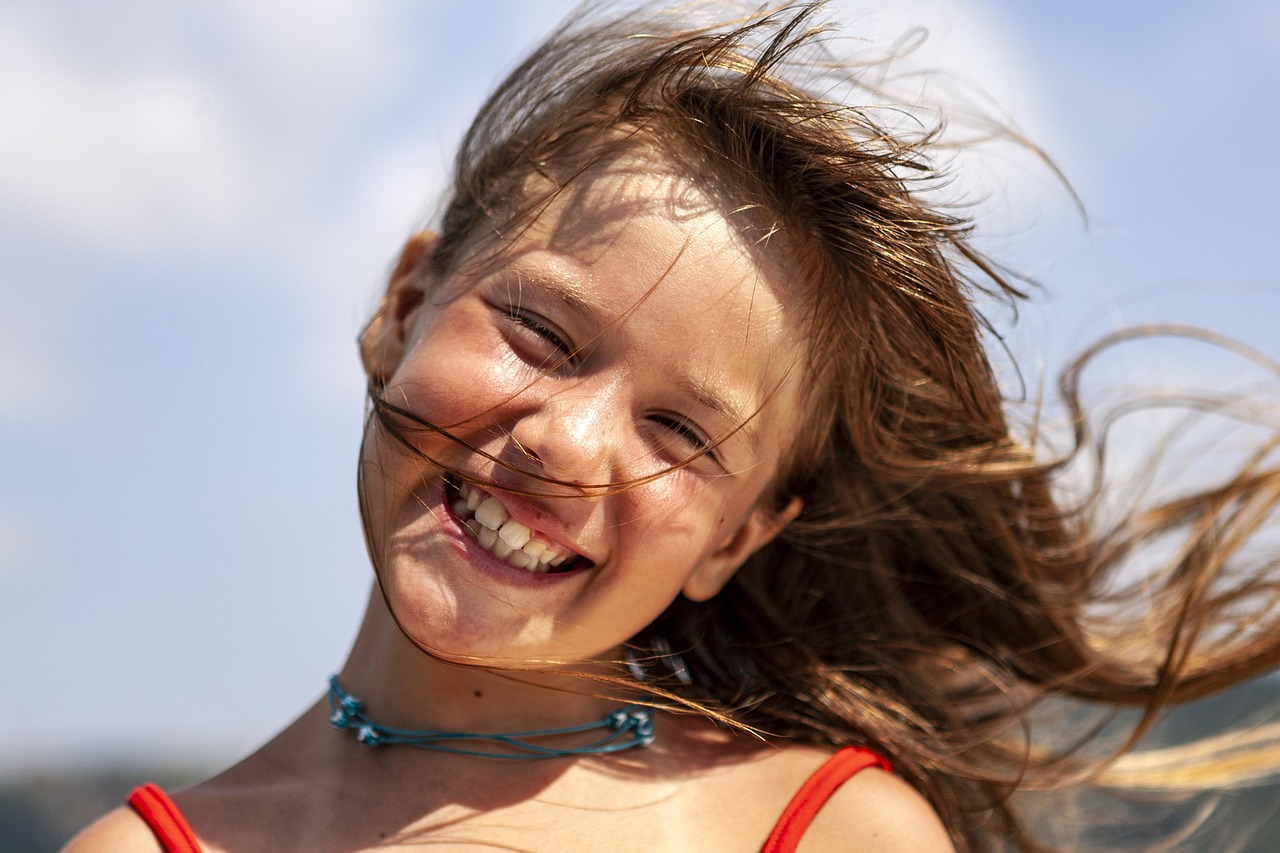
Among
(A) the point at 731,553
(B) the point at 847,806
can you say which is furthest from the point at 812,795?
(A) the point at 731,553

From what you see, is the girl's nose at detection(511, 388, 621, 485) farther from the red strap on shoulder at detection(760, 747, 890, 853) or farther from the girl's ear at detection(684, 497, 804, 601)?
the red strap on shoulder at detection(760, 747, 890, 853)

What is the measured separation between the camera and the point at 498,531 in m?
2.15

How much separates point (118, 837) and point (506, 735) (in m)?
0.74

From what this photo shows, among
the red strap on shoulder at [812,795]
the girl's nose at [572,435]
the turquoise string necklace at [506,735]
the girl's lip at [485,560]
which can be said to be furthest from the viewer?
the turquoise string necklace at [506,735]

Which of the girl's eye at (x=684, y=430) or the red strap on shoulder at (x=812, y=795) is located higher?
the girl's eye at (x=684, y=430)

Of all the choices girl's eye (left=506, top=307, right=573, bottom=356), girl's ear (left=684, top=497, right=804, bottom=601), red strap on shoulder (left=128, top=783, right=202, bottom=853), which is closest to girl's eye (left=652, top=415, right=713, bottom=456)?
girl's eye (left=506, top=307, right=573, bottom=356)

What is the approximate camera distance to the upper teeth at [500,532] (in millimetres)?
2137

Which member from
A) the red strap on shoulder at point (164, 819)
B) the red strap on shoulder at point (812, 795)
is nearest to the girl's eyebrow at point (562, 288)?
the red strap on shoulder at point (812, 795)

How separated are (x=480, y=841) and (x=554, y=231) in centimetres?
114

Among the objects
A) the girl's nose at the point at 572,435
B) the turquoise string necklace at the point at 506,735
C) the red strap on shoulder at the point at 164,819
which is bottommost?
the turquoise string necklace at the point at 506,735

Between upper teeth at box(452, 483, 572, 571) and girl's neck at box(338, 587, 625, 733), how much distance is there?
29 cm

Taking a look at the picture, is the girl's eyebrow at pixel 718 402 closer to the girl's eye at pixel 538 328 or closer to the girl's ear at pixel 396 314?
the girl's eye at pixel 538 328

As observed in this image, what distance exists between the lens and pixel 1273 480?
9.96 feet

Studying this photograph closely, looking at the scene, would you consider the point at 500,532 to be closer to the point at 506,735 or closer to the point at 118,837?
the point at 506,735
